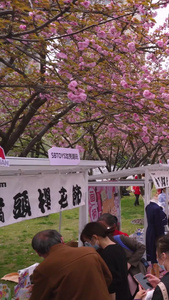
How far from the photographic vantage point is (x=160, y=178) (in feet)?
26.8

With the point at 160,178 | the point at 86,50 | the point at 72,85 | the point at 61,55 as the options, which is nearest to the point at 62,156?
the point at 72,85

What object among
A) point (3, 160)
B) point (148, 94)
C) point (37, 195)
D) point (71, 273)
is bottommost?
point (71, 273)

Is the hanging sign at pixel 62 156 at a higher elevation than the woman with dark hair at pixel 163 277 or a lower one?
higher

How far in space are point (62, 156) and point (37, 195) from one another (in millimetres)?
800

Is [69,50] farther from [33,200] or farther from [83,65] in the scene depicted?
[33,200]

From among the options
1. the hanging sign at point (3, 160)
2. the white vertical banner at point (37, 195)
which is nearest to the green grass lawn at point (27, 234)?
the white vertical banner at point (37, 195)

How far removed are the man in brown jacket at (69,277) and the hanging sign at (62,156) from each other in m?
2.07

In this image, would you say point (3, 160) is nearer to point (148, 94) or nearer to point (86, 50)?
point (148, 94)

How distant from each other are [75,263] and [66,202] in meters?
3.46

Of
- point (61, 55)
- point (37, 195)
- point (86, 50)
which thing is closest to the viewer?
point (37, 195)

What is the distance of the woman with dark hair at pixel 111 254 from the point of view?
3721mm

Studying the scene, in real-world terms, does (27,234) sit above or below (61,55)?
below

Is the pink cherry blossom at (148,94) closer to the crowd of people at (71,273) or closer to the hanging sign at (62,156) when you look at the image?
the hanging sign at (62,156)

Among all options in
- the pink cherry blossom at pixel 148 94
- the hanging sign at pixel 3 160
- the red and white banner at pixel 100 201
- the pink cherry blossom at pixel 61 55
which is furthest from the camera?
the red and white banner at pixel 100 201
